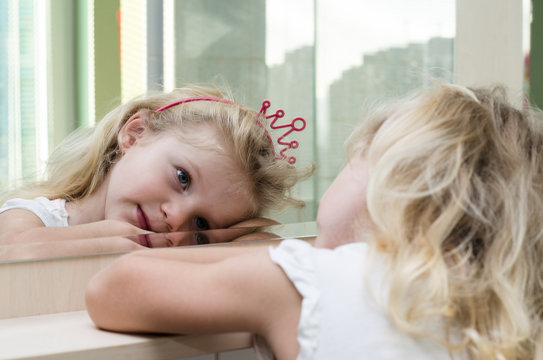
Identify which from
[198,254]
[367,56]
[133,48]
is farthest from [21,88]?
[367,56]

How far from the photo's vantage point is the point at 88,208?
2.16 ft

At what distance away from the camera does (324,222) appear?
Result: 0.58 metres

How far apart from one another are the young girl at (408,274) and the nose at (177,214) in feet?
0.59

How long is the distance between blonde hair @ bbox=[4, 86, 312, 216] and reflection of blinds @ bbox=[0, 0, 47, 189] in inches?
1.1

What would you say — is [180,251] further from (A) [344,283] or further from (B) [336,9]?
(B) [336,9]

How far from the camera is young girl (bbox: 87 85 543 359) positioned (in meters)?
0.44

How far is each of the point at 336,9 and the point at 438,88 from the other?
0.34 m

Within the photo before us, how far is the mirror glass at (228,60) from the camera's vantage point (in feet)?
1.99

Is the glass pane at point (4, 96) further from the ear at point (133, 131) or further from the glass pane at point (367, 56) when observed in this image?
the glass pane at point (367, 56)

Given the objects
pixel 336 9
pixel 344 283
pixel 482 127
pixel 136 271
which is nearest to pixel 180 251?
pixel 136 271

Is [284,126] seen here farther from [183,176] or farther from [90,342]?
[90,342]

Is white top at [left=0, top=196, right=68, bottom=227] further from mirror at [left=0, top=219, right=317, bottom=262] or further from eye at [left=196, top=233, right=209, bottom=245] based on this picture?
eye at [left=196, top=233, right=209, bottom=245]

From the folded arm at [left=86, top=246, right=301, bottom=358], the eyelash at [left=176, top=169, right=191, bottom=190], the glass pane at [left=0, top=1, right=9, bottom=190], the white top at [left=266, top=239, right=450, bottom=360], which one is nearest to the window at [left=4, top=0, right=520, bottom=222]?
the glass pane at [left=0, top=1, right=9, bottom=190]

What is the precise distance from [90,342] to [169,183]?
0.24 meters
